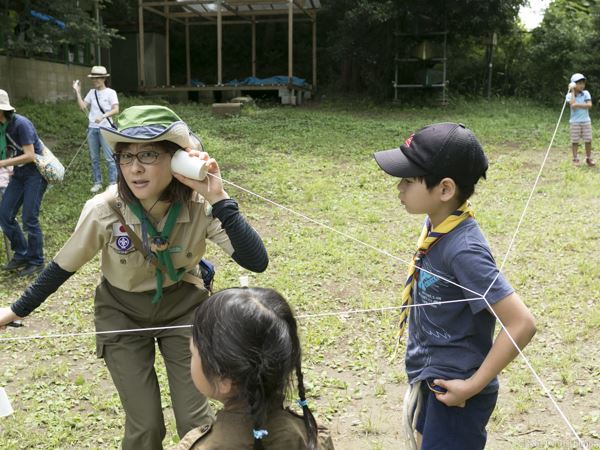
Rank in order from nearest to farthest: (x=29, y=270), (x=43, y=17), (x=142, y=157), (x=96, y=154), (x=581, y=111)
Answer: (x=142, y=157) → (x=29, y=270) → (x=96, y=154) → (x=581, y=111) → (x=43, y=17)

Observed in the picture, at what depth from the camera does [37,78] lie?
1633cm

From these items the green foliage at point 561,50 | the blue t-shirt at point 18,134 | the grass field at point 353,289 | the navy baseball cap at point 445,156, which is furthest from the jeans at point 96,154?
the green foliage at point 561,50

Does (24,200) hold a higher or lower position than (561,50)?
lower

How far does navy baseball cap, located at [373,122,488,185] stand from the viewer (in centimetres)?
209

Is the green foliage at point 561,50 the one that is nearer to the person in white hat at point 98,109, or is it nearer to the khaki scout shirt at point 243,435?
the person in white hat at point 98,109

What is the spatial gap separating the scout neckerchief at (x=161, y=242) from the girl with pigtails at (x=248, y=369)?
0.91 metres

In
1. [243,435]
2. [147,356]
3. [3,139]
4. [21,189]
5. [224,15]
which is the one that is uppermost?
[224,15]

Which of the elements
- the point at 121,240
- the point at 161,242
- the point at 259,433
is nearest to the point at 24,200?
the point at 121,240

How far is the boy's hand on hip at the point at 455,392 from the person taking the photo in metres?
2.01

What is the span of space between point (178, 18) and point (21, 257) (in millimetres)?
16646

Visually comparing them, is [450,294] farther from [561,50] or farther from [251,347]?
[561,50]

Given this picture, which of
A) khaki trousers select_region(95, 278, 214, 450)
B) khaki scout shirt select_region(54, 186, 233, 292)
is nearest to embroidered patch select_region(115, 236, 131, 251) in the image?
khaki scout shirt select_region(54, 186, 233, 292)

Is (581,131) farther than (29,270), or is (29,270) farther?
(581,131)

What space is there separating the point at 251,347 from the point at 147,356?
1.25 meters
